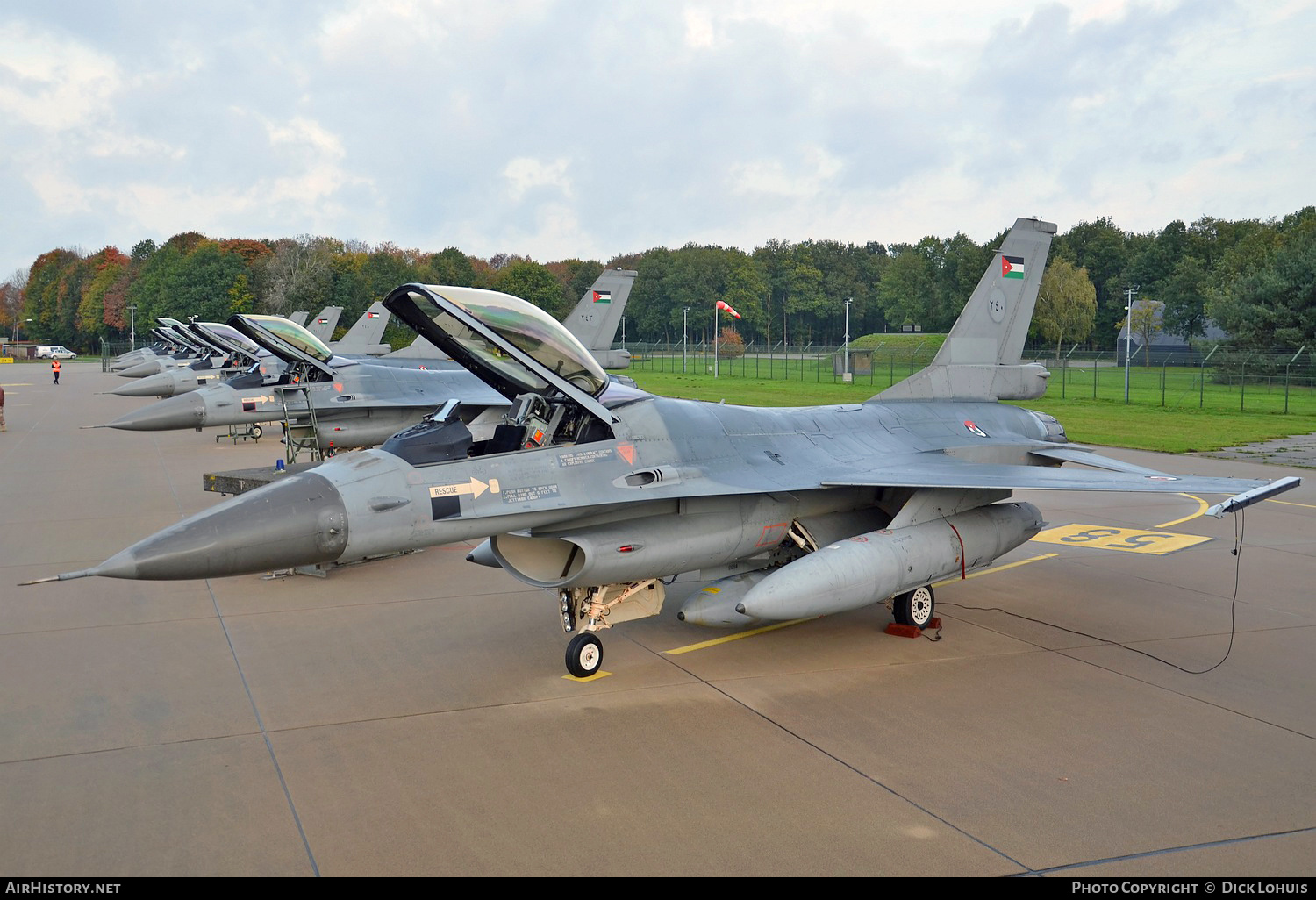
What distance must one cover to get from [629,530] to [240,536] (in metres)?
2.96

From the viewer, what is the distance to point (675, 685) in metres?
7.70

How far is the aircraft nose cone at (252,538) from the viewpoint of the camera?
6.07 m

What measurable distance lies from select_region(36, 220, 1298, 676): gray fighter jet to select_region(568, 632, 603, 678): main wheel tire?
14 millimetres

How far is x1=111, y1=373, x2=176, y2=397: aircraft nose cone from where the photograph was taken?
26.8m

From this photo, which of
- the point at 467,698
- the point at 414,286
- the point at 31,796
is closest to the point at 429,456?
the point at 414,286

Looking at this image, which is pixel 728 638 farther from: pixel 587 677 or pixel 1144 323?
pixel 1144 323

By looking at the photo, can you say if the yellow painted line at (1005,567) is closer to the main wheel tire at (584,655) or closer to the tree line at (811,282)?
the main wheel tire at (584,655)

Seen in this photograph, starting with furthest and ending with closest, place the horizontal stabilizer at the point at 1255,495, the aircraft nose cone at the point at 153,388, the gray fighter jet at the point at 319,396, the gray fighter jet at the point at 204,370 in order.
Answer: the aircraft nose cone at the point at 153,388
the gray fighter jet at the point at 204,370
the gray fighter jet at the point at 319,396
the horizontal stabilizer at the point at 1255,495

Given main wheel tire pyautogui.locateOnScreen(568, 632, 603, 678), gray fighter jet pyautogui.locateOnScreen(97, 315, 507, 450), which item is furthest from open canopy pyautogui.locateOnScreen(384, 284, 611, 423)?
gray fighter jet pyautogui.locateOnScreen(97, 315, 507, 450)

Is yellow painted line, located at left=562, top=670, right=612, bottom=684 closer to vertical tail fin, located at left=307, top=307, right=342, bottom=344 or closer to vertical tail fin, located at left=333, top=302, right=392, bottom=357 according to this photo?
vertical tail fin, located at left=333, top=302, right=392, bottom=357

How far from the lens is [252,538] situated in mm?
6402

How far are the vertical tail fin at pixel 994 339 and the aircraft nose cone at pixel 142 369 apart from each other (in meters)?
43.9

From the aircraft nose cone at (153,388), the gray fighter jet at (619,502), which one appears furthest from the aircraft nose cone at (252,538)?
the aircraft nose cone at (153,388)

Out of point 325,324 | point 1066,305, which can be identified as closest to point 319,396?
point 325,324
